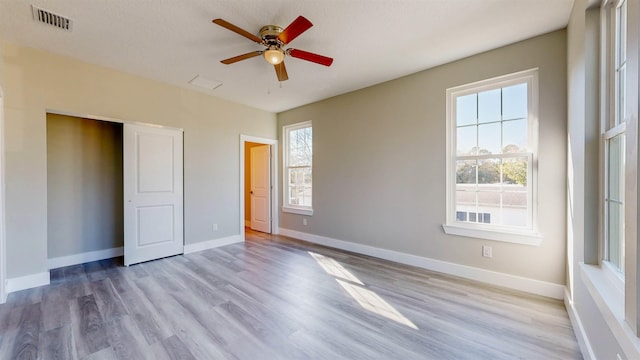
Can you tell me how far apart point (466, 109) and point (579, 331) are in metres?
2.36

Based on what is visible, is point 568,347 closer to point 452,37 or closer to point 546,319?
point 546,319

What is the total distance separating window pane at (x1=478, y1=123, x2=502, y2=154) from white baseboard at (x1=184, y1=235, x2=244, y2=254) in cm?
416

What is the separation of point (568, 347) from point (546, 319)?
0.39m

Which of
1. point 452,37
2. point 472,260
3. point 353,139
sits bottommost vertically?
point 472,260

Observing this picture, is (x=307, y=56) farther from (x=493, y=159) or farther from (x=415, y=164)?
(x=493, y=159)

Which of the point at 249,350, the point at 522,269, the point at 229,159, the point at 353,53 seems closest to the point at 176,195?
the point at 229,159

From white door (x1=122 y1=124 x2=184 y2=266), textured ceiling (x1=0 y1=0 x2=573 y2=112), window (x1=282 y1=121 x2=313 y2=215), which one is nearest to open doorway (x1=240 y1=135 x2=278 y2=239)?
window (x1=282 y1=121 x2=313 y2=215)

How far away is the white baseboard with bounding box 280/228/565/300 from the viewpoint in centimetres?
255

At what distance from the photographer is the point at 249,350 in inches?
70.7

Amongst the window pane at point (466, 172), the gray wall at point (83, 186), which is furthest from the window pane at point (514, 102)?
the gray wall at point (83, 186)

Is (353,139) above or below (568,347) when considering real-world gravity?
above

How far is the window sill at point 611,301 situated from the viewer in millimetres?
990

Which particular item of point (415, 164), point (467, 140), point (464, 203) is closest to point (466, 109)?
Result: point (467, 140)

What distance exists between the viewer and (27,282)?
280 cm
